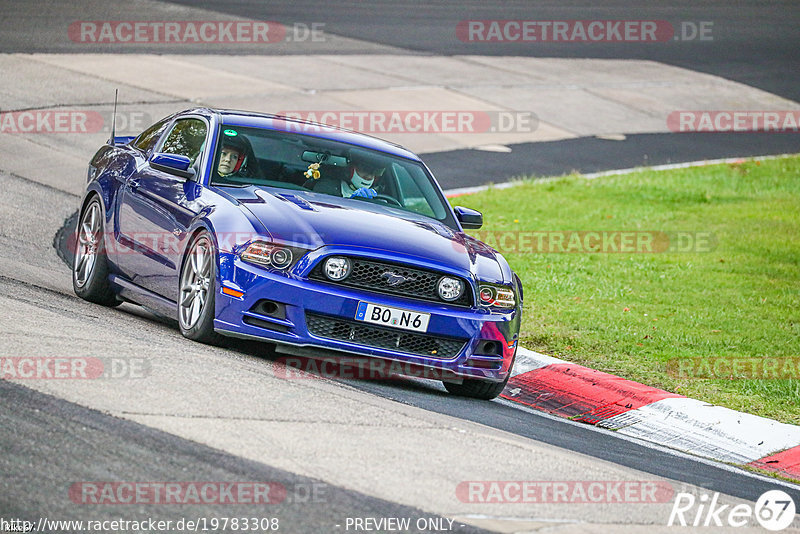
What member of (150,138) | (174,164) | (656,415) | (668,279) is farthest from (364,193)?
(668,279)

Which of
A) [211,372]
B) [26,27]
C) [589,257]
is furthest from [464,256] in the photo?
[26,27]

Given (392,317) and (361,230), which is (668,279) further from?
(392,317)

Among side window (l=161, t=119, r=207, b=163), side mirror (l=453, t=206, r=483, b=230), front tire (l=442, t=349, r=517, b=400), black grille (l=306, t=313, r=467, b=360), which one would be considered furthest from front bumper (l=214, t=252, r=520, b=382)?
side window (l=161, t=119, r=207, b=163)

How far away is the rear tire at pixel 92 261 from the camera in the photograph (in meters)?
9.65

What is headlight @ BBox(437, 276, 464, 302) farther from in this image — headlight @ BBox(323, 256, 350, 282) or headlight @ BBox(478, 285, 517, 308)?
headlight @ BBox(323, 256, 350, 282)

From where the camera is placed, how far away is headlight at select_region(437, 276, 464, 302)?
26.2ft

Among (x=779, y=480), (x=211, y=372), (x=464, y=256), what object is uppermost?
(x=464, y=256)

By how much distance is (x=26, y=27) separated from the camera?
2619 centimetres

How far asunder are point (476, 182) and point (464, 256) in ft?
35.1

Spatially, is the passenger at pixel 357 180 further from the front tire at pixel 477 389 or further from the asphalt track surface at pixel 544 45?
the asphalt track surface at pixel 544 45

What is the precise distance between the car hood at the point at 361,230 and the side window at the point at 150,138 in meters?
1.84

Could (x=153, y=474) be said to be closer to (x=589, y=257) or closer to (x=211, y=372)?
(x=211, y=372)

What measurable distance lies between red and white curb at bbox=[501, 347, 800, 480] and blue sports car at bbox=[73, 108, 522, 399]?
81 cm

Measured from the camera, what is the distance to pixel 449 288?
8016 millimetres
